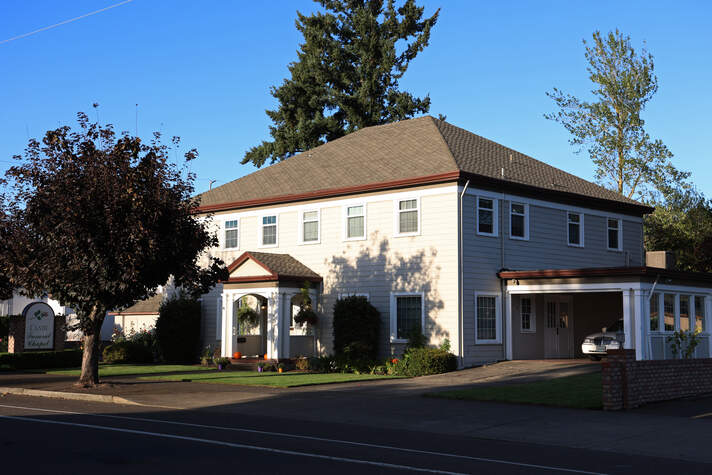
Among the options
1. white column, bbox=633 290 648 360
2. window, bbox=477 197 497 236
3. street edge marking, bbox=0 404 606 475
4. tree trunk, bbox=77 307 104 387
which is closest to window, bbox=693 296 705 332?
white column, bbox=633 290 648 360

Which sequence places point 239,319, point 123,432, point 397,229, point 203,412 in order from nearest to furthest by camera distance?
point 123,432 → point 203,412 → point 397,229 → point 239,319

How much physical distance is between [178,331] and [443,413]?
731 inches

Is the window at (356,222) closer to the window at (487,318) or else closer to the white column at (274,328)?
the white column at (274,328)

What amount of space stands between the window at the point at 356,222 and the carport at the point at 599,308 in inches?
213

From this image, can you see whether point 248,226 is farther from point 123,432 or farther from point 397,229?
point 123,432

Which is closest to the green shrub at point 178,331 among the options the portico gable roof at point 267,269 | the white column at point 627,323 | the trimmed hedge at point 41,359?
the trimmed hedge at point 41,359

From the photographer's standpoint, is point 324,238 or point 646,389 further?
point 324,238

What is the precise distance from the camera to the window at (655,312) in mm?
25328

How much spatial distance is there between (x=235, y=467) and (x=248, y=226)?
24038mm

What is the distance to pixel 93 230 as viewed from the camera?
19.3 meters

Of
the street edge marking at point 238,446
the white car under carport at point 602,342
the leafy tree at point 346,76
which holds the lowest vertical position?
the street edge marking at point 238,446

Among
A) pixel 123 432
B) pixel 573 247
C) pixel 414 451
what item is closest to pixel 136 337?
pixel 573 247

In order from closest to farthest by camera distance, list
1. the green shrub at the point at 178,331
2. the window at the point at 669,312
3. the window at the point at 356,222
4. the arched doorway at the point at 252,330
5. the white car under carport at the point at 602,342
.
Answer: the window at the point at 669,312, the white car under carport at the point at 602,342, the window at the point at 356,222, the arched doorway at the point at 252,330, the green shrub at the point at 178,331

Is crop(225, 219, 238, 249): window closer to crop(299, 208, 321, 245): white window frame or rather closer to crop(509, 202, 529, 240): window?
crop(299, 208, 321, 245): white window frame
